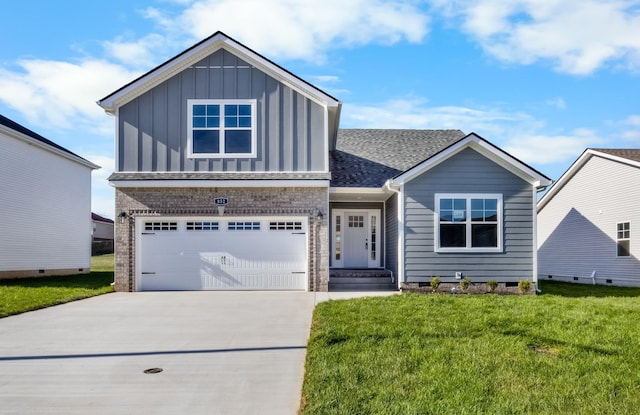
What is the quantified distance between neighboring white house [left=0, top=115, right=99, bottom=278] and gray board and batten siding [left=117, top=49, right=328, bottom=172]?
7550mm

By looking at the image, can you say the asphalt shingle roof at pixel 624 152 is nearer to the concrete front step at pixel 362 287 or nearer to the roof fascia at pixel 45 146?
the concrete front step at pixel 362 287

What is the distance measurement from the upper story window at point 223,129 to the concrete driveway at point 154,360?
17.5ft

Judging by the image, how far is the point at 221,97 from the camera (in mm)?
14891

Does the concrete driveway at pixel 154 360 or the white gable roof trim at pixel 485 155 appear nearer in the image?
the concrete driveway at pixel 154 360

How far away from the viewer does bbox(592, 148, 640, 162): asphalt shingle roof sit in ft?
58.9

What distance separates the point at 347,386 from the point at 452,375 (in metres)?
1.26

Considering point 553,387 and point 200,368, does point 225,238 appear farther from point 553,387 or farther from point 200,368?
point 553,387

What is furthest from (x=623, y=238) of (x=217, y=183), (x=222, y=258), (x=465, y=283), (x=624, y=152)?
(x=217, y=183)

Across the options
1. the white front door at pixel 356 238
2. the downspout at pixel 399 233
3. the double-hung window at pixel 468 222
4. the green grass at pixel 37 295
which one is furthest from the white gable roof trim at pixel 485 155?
the green grass at pixel 37 295

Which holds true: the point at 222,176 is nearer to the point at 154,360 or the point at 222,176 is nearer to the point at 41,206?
the point at 154,360

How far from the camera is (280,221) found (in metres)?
14.8

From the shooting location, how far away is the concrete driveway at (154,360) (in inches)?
199

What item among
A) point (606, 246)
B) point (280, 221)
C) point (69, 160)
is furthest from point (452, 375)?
point (69, 160)

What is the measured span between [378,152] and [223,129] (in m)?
6.36
